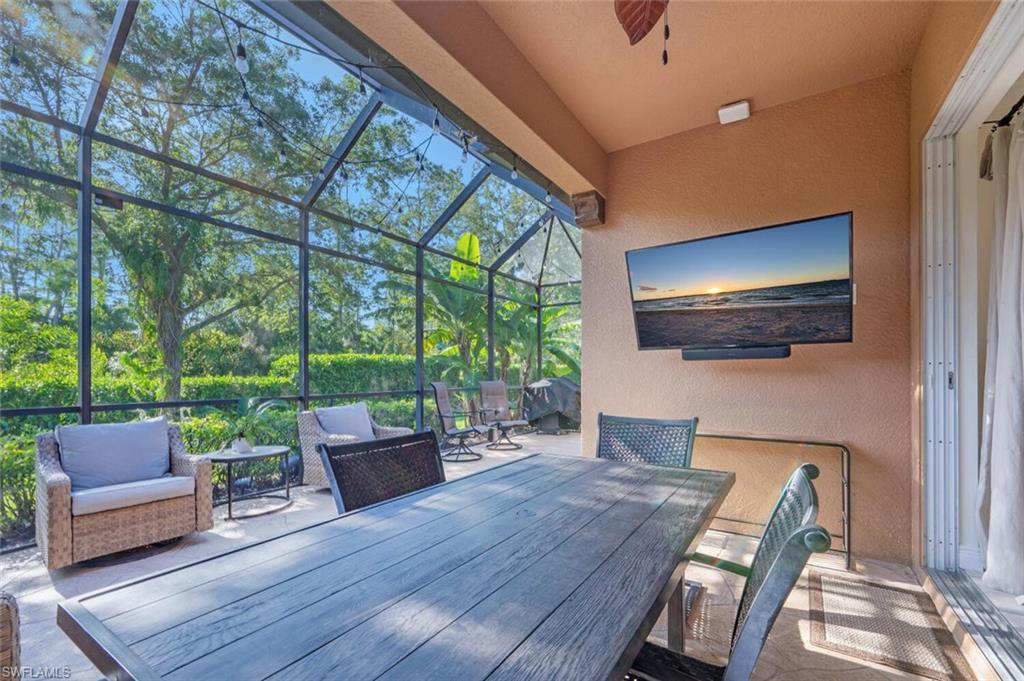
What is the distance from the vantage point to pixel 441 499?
164 centimetres

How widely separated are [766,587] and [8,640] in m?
1.49

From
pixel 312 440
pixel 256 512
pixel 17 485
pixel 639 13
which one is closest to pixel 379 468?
pixel 639 13

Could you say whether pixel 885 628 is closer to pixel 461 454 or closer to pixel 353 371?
pixel 461 454

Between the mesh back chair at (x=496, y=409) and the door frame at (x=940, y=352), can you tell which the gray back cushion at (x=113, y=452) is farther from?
the door frame at (x=940, y=352)

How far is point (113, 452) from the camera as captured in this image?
3.13m

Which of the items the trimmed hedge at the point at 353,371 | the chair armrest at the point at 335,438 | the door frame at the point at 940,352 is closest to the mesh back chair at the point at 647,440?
the door frame at the point at 940,352

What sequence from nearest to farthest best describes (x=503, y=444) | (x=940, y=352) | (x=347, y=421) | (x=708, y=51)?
(x=940, y=352)
(x=708, y=51)
(x=347, y=421)
(x=503, y=444)

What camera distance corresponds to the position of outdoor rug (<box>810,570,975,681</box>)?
184 cm

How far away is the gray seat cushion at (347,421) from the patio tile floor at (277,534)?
712 mm

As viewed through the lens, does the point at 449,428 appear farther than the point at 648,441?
Yes

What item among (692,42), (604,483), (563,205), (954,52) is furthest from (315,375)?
(954,52)

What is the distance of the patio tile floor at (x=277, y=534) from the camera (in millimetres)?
1822

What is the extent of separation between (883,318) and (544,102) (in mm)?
2504

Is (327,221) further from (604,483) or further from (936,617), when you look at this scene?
(936,617)
